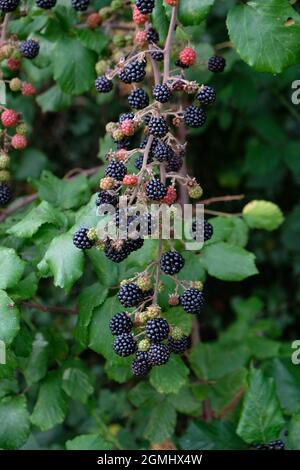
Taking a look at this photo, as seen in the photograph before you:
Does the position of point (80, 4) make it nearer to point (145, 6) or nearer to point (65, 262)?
point (145, 6)

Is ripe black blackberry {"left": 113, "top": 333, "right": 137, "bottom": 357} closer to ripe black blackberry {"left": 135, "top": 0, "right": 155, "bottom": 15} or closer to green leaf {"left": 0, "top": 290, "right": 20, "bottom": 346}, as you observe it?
green leaf {"left": 0, "top": 290, "right": 20, "bottom": 346}

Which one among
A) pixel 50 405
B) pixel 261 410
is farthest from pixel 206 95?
pixel 50 405

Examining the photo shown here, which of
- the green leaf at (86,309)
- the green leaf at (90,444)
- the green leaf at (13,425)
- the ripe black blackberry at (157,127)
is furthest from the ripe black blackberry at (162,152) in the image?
the green leaf at (13,425)

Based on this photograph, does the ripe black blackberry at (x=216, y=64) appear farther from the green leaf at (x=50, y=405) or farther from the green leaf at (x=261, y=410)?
the green leaf at (x=50, y=405)

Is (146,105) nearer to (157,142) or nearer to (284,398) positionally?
(157,142)

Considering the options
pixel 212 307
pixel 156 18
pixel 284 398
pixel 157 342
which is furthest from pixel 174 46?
pixel 212 307

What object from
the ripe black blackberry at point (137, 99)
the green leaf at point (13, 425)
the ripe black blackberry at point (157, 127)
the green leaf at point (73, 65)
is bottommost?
the green leaf at point (13, 425)
